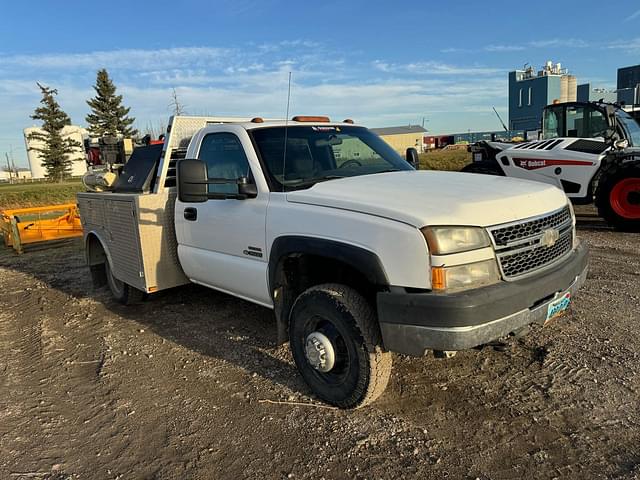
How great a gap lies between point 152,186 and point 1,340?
2.23 meters

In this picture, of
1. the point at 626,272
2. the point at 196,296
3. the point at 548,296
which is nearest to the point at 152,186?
the point at 196,296

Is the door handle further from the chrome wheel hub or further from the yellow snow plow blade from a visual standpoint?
the yellow snow plow blade

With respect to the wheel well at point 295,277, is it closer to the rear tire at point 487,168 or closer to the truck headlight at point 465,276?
the truck headlight at point 465,276

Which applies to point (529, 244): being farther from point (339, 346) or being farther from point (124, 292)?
point (124, 292)

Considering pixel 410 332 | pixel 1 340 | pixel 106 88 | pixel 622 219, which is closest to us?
pixel 410 332

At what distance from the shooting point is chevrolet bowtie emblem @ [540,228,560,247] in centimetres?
311

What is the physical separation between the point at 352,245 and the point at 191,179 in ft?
4.56

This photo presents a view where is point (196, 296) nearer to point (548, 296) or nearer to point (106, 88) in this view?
point (548, 296)

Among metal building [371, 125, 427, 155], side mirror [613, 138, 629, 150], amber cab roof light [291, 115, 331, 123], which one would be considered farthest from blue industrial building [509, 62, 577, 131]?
metal building [371, 125, 427, 155]

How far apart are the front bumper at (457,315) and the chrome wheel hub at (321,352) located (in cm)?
47

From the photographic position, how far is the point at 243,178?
12.8ft

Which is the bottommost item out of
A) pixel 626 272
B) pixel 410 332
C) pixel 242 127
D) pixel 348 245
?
pixel 626 272

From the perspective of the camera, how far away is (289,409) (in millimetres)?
3402

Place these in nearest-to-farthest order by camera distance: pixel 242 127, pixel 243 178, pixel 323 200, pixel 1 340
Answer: pixel 323 200
pixel 243 178
pixel 242 127
pixel 1 340
